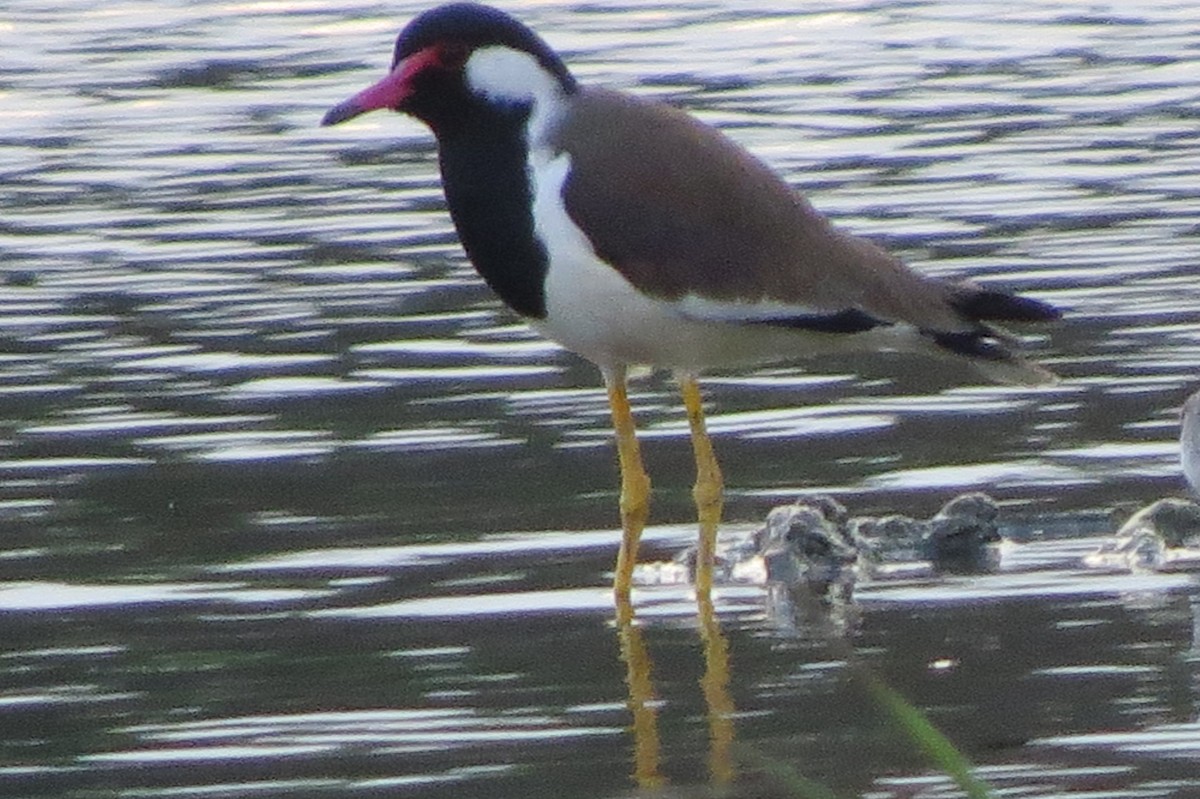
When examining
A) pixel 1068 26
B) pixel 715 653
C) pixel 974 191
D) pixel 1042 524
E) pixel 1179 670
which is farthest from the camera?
pixel 1068 26

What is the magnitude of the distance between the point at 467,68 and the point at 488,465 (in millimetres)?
1759

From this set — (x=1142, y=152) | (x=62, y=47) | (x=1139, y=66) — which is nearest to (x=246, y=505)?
(x=1142, y=152)

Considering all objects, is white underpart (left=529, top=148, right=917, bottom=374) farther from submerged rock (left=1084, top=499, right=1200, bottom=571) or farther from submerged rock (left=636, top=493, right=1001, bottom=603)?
submerged rock (left=1084, top=499, right=1200, bottom=571)

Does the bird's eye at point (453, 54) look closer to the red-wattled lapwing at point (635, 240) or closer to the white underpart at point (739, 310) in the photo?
the red-wattled lapwing at point (635, 240)

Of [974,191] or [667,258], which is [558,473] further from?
[974,191]

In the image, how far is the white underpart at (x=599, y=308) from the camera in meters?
8.16

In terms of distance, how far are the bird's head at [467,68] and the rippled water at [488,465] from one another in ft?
4.12

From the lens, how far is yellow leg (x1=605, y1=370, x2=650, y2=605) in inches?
338

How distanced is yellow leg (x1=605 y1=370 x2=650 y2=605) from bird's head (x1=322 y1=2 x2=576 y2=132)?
831mm

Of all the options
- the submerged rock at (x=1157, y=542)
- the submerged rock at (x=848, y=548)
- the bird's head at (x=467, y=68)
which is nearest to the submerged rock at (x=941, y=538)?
the submerged rock at (x=848, y=548)

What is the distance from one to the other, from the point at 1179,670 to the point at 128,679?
96.4 inches

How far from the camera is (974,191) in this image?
581 inches

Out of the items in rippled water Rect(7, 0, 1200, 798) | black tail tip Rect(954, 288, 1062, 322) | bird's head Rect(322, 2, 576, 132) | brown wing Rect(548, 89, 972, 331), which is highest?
bird's head Rect(322, 2, 576, 132)

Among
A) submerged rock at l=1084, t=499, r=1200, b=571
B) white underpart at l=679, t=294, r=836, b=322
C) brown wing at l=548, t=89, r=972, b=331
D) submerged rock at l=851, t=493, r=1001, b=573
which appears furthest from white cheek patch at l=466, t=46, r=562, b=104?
submerged rock at l=1084, t=499, r=1200, b=571
